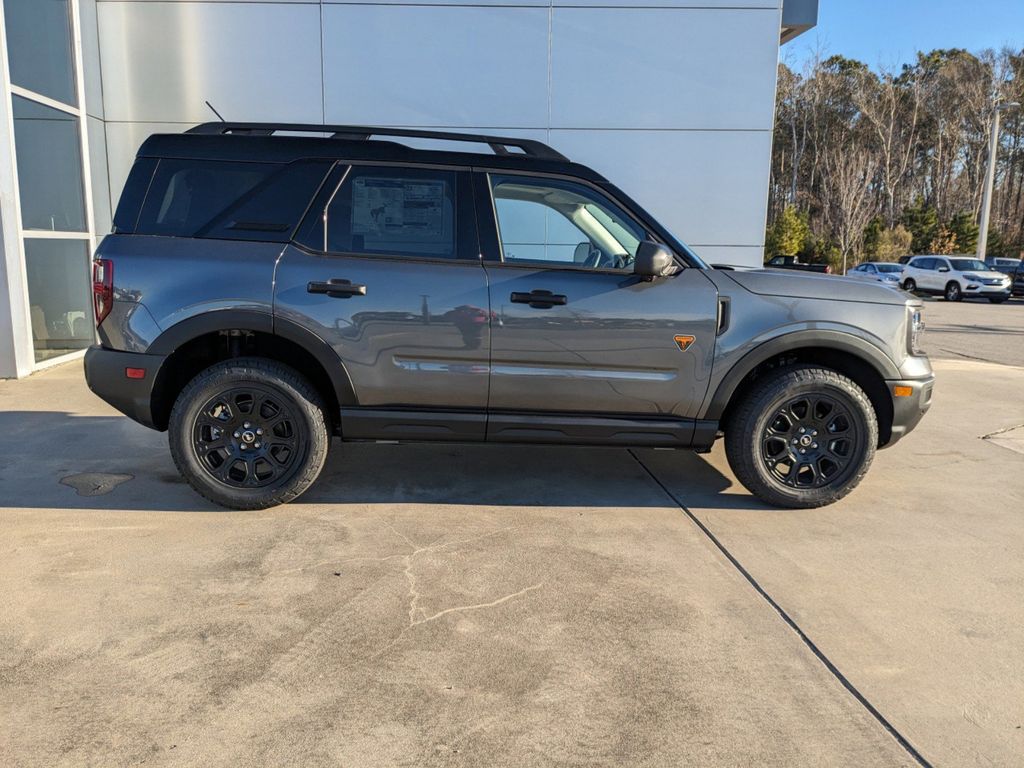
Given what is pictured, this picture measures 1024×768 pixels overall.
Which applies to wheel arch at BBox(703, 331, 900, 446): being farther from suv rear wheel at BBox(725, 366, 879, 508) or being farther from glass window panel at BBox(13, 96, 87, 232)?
glass window panel at BBox(13, 96, 87, 232)

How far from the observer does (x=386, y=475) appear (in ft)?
16.3

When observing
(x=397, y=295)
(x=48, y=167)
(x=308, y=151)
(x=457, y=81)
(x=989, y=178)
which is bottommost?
(x=397, y=295)

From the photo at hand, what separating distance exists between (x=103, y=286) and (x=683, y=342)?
3.18 metres

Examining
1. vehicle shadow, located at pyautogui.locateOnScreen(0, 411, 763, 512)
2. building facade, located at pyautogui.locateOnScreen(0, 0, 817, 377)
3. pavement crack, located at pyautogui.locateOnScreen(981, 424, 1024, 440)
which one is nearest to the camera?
vehicle shadow, located at pyautogui.locateOnScreen(0, 411, 763, 512)

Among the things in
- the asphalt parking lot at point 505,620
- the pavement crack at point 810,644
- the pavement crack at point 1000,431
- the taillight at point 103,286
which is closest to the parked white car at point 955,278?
the pavement crack at point 1000,431

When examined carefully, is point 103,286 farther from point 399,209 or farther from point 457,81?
point 457,81

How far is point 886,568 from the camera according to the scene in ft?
12.1

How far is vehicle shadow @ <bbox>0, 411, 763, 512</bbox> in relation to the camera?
4496mm

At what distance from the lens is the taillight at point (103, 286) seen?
13.0 ft

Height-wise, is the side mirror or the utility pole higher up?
the utility pole

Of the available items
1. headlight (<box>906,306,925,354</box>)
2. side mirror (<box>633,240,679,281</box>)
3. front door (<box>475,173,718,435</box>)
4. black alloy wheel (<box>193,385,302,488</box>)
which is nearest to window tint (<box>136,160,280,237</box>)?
black alloy wheel (<box>193,385,302,488</box>)

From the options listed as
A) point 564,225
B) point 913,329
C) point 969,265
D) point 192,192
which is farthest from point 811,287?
point 969,265

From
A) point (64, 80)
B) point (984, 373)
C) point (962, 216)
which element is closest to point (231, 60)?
point (64, 80)

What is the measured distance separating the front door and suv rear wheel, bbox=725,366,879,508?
0.38 meters
